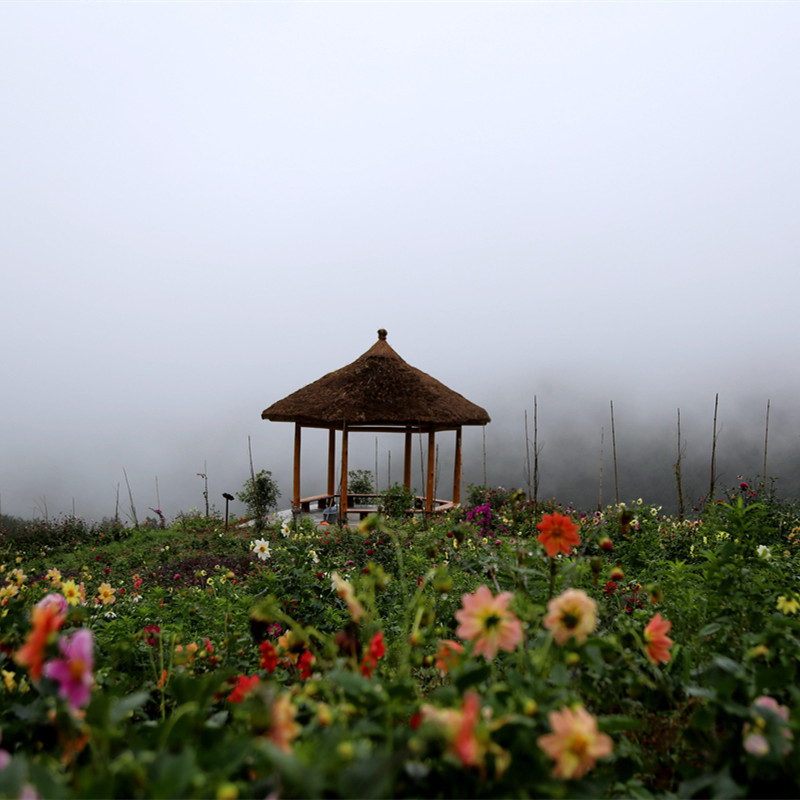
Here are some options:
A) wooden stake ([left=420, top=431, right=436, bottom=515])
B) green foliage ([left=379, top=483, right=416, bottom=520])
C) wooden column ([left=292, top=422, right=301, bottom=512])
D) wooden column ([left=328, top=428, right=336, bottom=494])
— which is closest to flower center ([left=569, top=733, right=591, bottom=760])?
green foliage ([left=379, top=483, right=416, bottom=520])

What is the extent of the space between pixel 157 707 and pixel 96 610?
146 cm

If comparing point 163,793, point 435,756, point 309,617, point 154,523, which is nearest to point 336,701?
point 435,756

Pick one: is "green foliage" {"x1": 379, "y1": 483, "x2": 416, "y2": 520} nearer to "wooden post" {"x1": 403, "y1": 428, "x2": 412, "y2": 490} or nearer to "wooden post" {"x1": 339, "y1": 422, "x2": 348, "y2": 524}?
"wooden post" {"x1": 339, "y1": 422, "x2": 348, "y2": 524}

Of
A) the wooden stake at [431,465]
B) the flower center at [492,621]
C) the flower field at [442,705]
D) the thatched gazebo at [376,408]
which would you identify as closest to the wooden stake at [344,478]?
the thatched gazebo at [376,408]

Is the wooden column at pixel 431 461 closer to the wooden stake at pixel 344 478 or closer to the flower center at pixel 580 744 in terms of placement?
the wooden stake at pixel 344 478

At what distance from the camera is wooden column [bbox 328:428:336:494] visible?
1090cm

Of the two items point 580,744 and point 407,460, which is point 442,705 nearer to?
point 580,744

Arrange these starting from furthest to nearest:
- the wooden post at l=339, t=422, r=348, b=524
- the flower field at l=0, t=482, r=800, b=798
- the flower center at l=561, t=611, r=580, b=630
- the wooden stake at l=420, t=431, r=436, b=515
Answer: the wooden stake at l=420, t=431, r=436, b=515 < the wooden post at l=339, t=422, r=348, b=524 < the flower center at l=561, t=611, r=580, b=630 < the flower field at l=0, t=482, r=800, b=798

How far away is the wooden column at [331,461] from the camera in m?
10.9

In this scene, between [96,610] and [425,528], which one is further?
[425,528]

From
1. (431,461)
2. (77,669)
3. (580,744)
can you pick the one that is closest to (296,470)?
(431,461)

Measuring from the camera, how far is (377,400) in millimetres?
9375

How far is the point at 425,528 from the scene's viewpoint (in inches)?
310

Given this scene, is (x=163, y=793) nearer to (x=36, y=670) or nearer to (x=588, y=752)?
(x=36, y=670)
